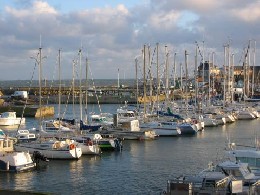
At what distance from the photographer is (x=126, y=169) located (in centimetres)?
4131

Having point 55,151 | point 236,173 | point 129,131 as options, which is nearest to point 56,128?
point 129,131

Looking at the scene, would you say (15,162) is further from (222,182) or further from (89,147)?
(222,182)

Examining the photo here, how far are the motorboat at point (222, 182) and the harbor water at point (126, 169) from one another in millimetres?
5199

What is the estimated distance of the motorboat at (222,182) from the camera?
25.4m

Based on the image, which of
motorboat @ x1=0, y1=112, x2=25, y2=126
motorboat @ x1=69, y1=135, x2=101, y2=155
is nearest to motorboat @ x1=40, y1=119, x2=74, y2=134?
motorboat @ x1=69, y1=135, x2=101, y2=155

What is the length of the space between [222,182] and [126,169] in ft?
52.0

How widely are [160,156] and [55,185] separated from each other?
1485 cm

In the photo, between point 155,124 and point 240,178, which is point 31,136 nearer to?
point 155,124

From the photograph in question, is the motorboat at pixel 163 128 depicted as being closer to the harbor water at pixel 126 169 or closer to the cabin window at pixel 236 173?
the harbor water at pixel 126 169

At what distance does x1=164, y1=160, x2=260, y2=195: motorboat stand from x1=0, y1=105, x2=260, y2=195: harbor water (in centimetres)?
A: 520

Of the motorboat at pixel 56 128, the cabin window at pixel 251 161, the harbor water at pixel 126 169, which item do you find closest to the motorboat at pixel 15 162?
the harbor water at pixel 126 169

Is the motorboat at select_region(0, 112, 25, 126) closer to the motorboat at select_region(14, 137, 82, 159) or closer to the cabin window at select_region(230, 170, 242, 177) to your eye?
the motorboat at select_region(14, 137, 82, 159)

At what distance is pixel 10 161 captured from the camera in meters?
38.7

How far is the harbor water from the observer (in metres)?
34.6
